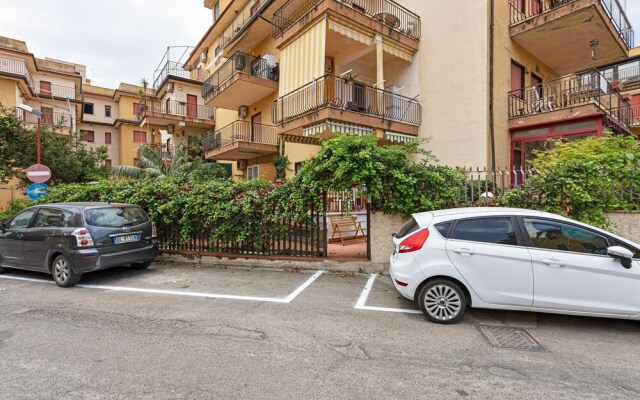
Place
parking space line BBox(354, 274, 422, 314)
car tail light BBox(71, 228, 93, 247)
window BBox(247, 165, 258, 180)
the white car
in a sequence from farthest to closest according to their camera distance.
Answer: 1. window BBox(247, 165, 258, 180)
2. car tail light BBox(71, 228, 93, 247)
3. parking space line BBox(354, 274, 422, 314)
4. the white car

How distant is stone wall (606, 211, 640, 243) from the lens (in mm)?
5738

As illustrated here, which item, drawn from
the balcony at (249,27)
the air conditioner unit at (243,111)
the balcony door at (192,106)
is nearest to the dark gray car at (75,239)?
the balcony at (249,27)

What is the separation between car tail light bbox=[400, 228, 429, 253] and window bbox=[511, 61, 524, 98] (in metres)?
10.7

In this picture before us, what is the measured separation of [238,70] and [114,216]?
12090 mm

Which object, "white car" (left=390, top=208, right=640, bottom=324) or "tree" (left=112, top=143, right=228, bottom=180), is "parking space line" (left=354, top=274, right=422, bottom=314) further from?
"tree" (left=112, top=143, right=228, bottom=180)

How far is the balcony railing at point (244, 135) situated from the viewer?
1702cm

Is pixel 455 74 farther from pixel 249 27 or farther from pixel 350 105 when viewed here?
pixel 249 27

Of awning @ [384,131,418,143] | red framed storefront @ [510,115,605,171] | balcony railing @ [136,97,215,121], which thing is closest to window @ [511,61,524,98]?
red framed storefront @ [510,115,605,171]

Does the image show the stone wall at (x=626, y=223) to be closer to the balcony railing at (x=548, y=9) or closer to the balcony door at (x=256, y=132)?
the balcony railing at (x=548, y=9)

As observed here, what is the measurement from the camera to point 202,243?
339 inches

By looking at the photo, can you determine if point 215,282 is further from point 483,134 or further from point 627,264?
point 483,134

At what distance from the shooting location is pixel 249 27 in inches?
666

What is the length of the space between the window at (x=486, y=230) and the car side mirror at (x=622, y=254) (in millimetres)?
1059

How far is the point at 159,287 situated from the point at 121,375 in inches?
134
